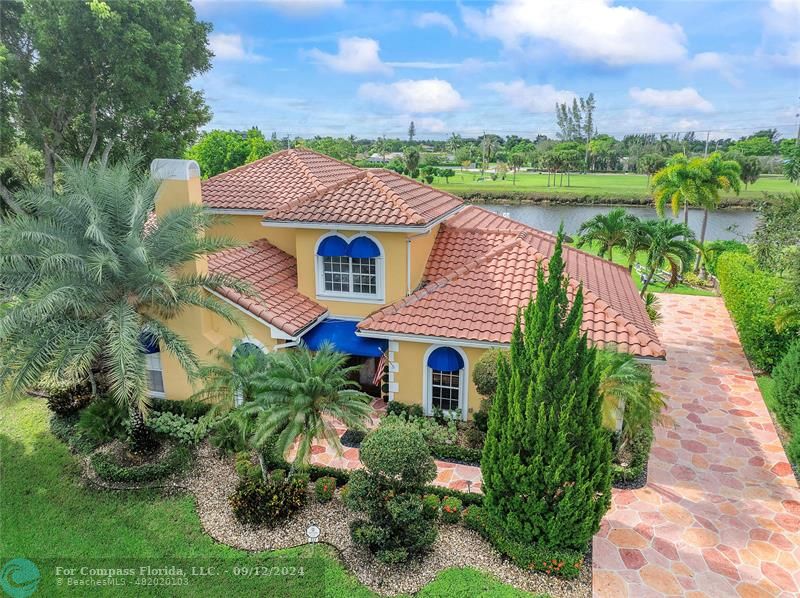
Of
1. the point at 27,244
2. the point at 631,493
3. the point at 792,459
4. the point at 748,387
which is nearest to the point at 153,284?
the point at 27,244

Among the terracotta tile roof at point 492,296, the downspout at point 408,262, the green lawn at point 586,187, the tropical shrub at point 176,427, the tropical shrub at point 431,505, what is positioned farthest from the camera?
the green lawn at point 586,187

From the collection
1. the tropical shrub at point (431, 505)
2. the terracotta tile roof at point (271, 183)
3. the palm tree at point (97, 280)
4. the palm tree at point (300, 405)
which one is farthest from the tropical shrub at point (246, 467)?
the terracotta tile roof at point (271, 183)

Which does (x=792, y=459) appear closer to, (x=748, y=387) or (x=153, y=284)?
(x=748, y=387)

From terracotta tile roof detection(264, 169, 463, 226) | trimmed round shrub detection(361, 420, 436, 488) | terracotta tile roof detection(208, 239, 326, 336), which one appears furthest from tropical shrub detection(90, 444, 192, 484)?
terracotta tile roof detection(264, 169, 463, 226)

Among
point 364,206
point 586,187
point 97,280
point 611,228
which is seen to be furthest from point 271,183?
point 586,187

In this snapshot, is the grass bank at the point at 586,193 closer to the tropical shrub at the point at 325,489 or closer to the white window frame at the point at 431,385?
the white window frame at the point at 431,385

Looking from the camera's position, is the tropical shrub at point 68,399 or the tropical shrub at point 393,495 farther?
the tropical shrub at point 68,399

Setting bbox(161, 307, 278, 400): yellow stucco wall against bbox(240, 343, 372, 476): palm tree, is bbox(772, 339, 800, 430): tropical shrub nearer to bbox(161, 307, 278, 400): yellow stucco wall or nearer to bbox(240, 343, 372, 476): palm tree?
bbox(240, 343, 372, 476): palm tree
